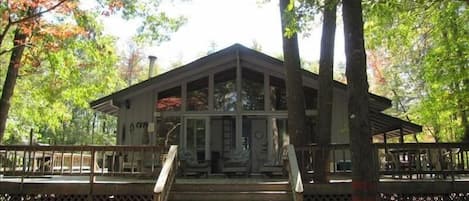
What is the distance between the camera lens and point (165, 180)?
791 cm

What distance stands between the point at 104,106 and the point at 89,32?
304 cm

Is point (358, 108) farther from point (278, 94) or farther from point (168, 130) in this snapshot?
point (168, 130)

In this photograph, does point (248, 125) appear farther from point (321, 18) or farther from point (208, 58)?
point (321, 18)

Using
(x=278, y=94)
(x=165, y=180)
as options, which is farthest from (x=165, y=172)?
(x=278, y=94)

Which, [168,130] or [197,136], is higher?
[168,130]

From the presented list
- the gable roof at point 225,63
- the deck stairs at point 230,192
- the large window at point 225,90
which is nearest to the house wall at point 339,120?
the gable roof at point 225,63

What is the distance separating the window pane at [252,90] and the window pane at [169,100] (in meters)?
2.04

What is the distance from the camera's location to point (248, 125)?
1430cm

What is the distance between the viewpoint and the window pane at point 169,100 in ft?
47.2

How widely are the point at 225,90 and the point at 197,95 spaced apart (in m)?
0.88

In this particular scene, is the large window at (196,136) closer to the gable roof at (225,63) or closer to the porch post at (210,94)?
the porch post at (210,94)

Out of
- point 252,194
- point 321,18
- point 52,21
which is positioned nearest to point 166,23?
point 52,21

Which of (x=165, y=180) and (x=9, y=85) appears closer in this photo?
(x=165, y=180)

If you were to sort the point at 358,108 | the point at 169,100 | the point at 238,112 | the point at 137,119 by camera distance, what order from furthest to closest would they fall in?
A: the point at 137,119 < the point at 169,100 < the point at 238,112 < the point at 358,108
